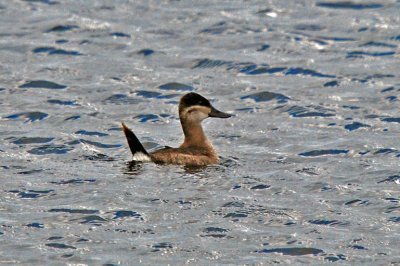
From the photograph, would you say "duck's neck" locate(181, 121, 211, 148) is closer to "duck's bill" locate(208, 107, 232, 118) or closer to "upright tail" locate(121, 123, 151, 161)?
"duck's bill" locate(208, 107, 232, 118)

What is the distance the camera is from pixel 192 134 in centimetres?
1730

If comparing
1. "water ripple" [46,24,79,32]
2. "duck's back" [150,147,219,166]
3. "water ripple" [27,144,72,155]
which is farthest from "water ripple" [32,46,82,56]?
"duck's back" [150,147,219,166]

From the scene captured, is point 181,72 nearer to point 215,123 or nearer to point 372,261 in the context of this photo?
point 215,123

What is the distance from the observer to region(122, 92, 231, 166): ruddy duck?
16.1m

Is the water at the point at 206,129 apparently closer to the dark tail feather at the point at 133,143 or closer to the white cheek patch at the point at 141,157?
the white cheek patch at the point at 141,157

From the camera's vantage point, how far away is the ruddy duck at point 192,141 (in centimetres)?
1606

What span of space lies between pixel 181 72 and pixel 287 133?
3455mm

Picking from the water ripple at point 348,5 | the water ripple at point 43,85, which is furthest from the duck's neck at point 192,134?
the water ripple at point 348,5

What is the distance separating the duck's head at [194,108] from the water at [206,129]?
55 cm

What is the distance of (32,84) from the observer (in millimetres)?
19844

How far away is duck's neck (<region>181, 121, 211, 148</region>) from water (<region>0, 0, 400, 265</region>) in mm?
385

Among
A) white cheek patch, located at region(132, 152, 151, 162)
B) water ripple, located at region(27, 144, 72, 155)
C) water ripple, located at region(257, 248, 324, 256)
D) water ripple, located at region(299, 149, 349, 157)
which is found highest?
white cheek patch, located at region(132, 152, 151, 162)

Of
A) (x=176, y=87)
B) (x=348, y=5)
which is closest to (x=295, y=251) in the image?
(x=176, y=87)

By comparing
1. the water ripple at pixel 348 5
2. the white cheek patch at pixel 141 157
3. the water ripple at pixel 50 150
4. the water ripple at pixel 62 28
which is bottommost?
the water ripple at pixel 50 150
